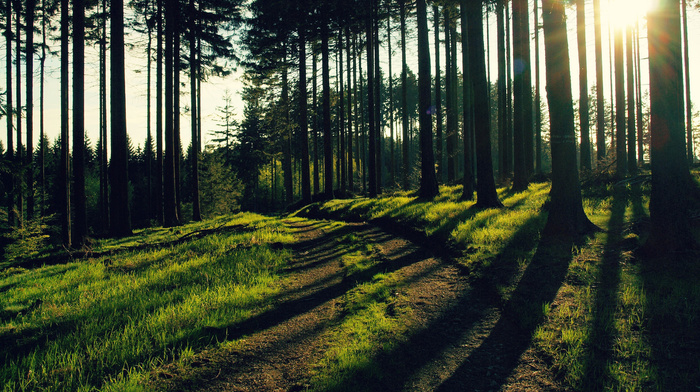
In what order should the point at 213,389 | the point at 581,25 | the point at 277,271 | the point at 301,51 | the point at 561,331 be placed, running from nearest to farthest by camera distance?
the point at 213,389
the point at 561,331
the point at 277,271
the point at 581,25
the point at 301,51

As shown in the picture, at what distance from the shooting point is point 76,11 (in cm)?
1126

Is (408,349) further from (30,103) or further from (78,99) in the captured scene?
(30,103)

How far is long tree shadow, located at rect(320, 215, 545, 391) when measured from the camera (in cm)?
280

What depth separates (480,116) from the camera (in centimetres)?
1082

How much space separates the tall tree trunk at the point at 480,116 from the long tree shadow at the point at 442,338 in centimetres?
546

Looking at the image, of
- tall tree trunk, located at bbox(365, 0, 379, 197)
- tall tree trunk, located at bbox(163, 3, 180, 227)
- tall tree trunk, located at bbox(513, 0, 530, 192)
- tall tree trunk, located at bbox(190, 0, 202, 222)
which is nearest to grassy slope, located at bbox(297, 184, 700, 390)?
tall tree trunk, located at bbox(513, 0, 530, 192)

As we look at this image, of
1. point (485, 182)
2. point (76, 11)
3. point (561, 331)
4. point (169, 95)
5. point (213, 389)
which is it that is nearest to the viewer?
point (213, 389)

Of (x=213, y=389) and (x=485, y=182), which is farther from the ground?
(x=485, y=182)

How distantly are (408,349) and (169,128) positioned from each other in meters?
17.8

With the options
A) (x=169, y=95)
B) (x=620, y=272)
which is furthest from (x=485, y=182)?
(x=169, y=95)

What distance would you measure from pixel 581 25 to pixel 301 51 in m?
14.1

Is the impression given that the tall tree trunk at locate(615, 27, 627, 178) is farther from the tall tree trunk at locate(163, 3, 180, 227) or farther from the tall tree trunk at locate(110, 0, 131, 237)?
the tall tree trunk at locate(163, 3, 180, 227)

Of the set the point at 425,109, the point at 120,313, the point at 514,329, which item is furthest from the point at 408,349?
the point at 425,109

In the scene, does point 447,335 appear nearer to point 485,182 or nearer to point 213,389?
point 213,389
